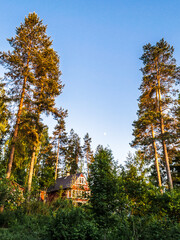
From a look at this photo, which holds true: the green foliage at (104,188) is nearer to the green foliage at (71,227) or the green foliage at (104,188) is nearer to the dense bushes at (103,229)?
the dense bushes at (103,229)

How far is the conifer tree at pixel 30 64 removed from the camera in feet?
44.1

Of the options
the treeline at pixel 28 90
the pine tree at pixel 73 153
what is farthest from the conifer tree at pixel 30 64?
the pine tree at pixel 73 153

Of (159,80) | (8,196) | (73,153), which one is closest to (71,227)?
(8,196)

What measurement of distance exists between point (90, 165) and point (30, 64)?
1039cm

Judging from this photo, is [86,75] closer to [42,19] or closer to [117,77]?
[117,77]

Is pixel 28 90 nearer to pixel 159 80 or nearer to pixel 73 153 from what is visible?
pixel 159 80

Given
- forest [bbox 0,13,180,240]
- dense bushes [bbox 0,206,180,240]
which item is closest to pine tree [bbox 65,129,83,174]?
forest [bbox 0,13,180,240]

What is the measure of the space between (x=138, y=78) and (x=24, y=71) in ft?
38.1

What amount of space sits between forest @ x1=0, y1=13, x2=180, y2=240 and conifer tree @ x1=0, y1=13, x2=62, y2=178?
0.07m

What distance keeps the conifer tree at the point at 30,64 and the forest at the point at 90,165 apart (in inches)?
2.7

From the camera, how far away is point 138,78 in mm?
19094

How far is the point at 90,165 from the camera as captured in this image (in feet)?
25.5

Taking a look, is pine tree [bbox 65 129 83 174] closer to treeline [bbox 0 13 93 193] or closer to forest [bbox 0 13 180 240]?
forest [bbox 0 13 180 240]

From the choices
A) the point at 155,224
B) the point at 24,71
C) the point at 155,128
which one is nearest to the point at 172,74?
the point at 155,128
